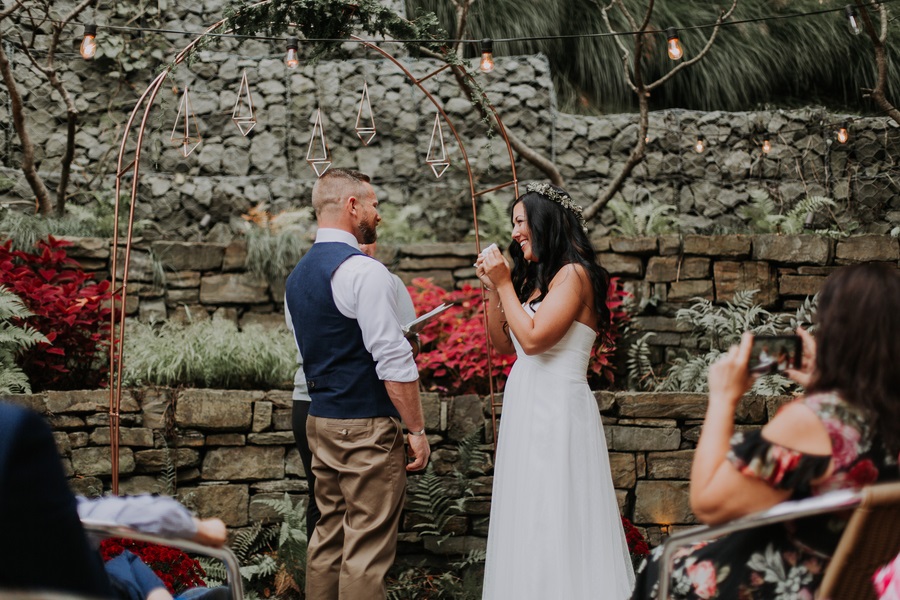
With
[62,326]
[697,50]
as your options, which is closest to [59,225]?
[62,326]

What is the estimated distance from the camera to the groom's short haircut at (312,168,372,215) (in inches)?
129

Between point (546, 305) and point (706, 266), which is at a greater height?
point (706, 266)

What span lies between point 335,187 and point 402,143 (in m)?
5.37

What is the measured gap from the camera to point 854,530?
1653 mm

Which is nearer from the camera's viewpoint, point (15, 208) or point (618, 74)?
point (15, 208)

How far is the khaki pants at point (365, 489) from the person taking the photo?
3047 millimetres

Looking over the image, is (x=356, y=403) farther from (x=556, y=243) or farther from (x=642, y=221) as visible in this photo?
(x=642, y=221)

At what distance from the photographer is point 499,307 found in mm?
3465

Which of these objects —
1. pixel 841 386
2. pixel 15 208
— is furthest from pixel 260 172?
pixel 841 386

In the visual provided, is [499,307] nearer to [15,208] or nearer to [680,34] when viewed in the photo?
[15,208]

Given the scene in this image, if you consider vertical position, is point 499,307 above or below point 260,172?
below

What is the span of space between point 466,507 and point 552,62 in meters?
6.51

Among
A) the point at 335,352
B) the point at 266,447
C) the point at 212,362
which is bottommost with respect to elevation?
the point at 266,447

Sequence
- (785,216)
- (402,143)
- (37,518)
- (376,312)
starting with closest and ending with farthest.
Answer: (37,518), (376,312), (785,216), (402,143)
